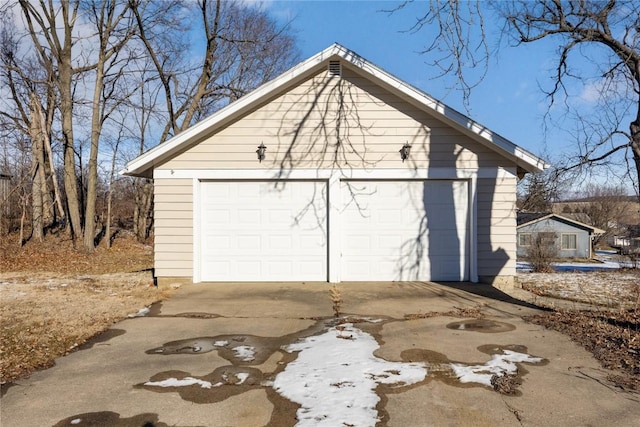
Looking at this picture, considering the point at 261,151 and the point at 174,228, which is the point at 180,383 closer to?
the point at 174,228

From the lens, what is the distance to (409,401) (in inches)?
148

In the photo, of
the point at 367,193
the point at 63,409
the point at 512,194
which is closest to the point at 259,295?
the point at 367,193

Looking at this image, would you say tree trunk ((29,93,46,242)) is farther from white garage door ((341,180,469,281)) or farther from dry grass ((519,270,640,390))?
dry grass ((519,270,640,390))

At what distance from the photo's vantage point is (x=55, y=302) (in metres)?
7.68

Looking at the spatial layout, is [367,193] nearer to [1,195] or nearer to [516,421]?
[516,421]

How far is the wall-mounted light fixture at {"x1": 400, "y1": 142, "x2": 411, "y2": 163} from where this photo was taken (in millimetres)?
9078

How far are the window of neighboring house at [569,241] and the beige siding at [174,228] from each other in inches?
1572

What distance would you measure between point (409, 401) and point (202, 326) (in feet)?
11.2

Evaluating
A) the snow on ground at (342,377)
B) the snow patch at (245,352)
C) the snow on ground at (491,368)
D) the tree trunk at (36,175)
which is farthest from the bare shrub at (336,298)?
the tree trunk at (36,175)

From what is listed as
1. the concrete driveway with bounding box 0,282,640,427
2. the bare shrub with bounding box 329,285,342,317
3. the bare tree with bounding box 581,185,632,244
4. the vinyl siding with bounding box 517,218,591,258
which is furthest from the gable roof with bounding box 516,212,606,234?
the concrete driveway with bounding box 0,282,640,427

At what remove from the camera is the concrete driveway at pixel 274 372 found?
354cm

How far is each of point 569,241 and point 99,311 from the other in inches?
1675

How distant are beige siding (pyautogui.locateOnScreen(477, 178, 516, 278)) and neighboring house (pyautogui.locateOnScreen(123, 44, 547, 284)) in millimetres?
20

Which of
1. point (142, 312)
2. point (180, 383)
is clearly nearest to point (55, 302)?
point (142, 312)
